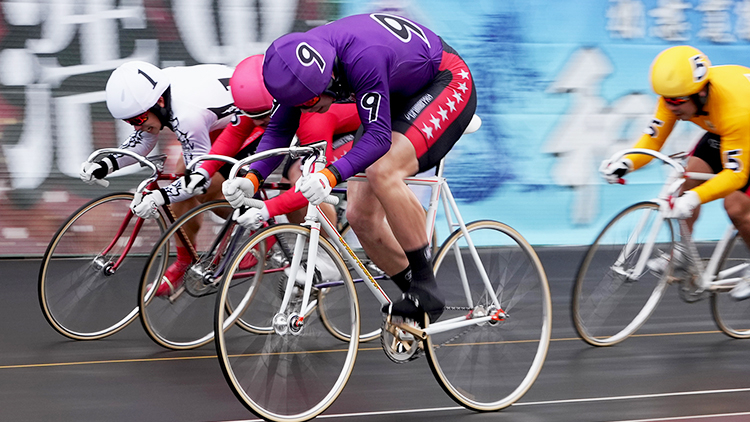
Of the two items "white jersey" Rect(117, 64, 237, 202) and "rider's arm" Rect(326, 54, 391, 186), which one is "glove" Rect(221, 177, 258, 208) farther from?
"white jersey" Rect(117, 64, 237, 202)

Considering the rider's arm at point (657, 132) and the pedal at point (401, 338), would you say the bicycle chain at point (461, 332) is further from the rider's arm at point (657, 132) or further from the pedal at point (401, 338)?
the rider's arm at point (657, 132)

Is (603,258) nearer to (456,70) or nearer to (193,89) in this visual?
(456,70)

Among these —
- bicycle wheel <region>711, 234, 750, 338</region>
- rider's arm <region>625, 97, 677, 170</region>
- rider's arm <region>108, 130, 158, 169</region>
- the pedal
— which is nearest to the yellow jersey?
rider's arm <region>625, 97, 677, 170</region>

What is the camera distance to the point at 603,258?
4535mm

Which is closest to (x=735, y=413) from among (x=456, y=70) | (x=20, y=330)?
(x=456, y=70)

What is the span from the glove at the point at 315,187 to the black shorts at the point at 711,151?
2.67m

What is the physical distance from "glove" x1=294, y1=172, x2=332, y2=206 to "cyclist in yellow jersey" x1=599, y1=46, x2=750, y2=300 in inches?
83.7

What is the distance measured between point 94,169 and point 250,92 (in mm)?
1003

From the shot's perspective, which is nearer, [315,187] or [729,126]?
[315,187]

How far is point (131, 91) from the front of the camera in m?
4.29

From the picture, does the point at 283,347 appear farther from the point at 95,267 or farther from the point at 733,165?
the point at 733,165

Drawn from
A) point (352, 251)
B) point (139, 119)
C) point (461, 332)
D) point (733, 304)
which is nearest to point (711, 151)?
point (733, 304)

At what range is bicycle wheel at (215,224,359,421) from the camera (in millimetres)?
3109

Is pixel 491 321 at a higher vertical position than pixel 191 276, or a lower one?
higher
